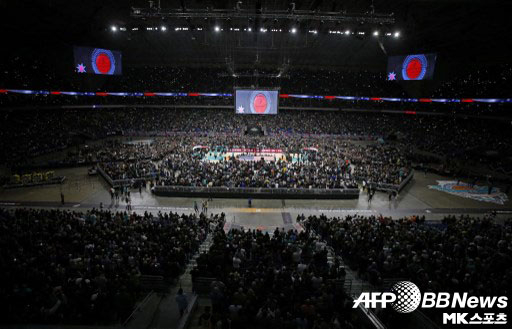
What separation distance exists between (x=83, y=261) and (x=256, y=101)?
38.5 meters

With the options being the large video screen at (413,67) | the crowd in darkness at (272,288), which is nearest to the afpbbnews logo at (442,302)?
the crowd in darkness at (272,288)

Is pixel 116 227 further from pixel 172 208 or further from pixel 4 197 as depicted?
pixel 4 197

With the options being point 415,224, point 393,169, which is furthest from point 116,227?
point 393,169

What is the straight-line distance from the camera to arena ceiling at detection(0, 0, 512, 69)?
80.3 ft

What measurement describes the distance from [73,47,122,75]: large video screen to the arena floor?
2392cm

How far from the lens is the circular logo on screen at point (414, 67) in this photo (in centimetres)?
4116

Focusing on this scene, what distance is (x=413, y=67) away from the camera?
42.4 meters

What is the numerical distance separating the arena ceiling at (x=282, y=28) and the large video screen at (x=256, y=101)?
698cm

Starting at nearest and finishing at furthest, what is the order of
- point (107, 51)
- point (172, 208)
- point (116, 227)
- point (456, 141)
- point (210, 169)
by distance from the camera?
point (116, 227), point (172, 208), point (210, 169), point (456, 141), point (107, 51)

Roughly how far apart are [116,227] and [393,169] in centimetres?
2475

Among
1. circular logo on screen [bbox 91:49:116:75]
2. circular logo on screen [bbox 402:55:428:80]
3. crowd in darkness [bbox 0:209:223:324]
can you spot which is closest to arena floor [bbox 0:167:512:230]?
crowd in darkness [bbox 0:209:223:324]

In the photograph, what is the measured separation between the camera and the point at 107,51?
4466 centimetres

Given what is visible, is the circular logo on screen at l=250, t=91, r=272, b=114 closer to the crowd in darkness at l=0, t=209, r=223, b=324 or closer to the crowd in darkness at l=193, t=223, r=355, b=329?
the crowd in darkness at l=0, t=209, r=223, b=324

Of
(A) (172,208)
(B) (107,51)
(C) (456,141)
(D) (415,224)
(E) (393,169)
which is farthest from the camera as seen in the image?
(B) (107,51)
